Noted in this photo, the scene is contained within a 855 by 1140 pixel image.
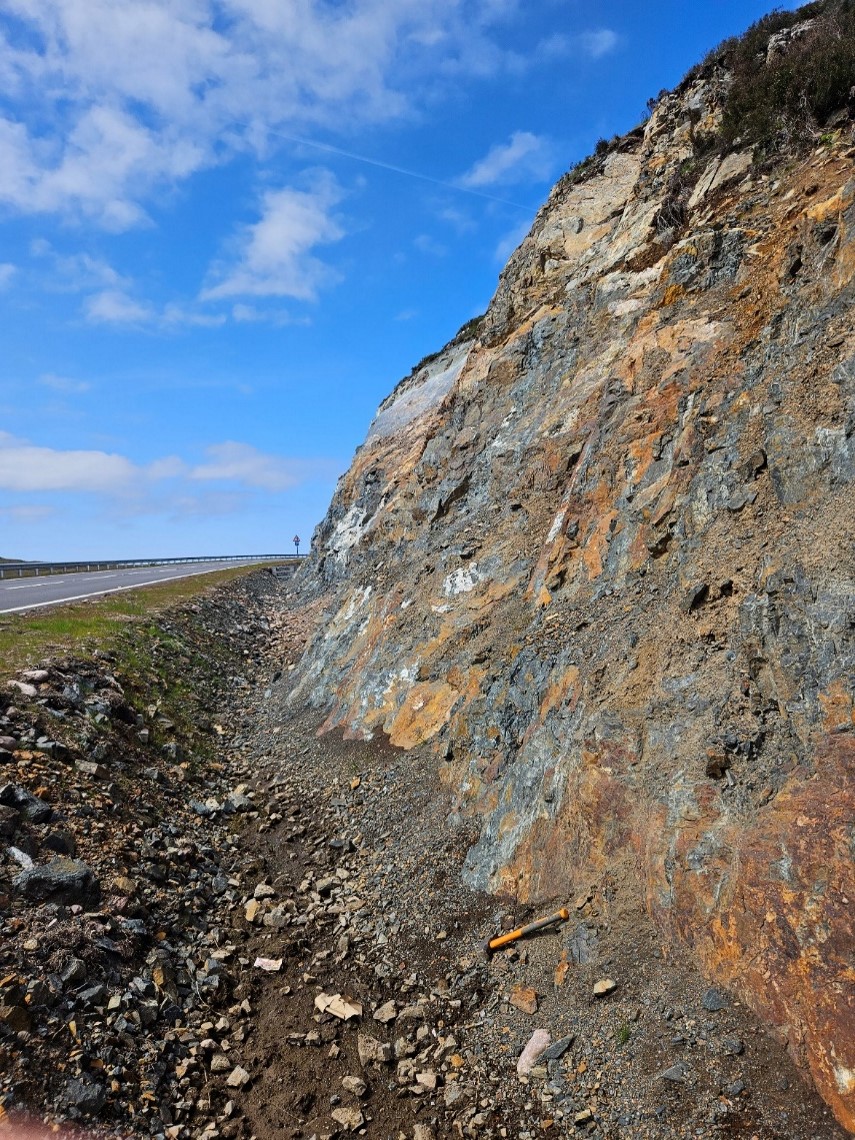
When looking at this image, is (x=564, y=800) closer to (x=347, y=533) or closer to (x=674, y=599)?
(x=674, y=599)

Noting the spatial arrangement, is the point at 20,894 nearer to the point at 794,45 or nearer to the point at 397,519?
the point at 397,519

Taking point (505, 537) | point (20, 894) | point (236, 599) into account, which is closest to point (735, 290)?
point (505, 537)

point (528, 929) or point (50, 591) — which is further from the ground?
point (50, 591)

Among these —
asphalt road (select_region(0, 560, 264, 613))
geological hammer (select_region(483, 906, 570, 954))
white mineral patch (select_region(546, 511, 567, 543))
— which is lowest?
geological hammer (select_region(483, 906, 570, 954))

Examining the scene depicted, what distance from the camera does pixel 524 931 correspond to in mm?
7418

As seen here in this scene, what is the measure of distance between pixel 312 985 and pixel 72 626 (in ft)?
44.0

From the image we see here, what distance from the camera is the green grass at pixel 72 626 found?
1392cm

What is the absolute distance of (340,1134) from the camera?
6051 millimetres

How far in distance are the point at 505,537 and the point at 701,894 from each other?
8.85 m

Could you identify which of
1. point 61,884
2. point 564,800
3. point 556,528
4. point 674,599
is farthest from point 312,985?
point 556,528

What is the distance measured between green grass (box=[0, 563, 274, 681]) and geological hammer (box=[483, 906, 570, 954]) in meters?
10.1

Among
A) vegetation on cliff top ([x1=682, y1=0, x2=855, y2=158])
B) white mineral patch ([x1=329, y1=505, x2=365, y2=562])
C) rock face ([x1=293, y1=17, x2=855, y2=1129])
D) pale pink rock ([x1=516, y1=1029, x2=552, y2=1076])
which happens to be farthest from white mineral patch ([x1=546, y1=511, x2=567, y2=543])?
white mineral patch ([x1=329, y1=505, x2=365, y2=562])

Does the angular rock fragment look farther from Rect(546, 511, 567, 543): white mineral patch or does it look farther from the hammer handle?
Rect(546, 511, 567, 543): white mineral patch

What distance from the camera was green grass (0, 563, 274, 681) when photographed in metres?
13.9
